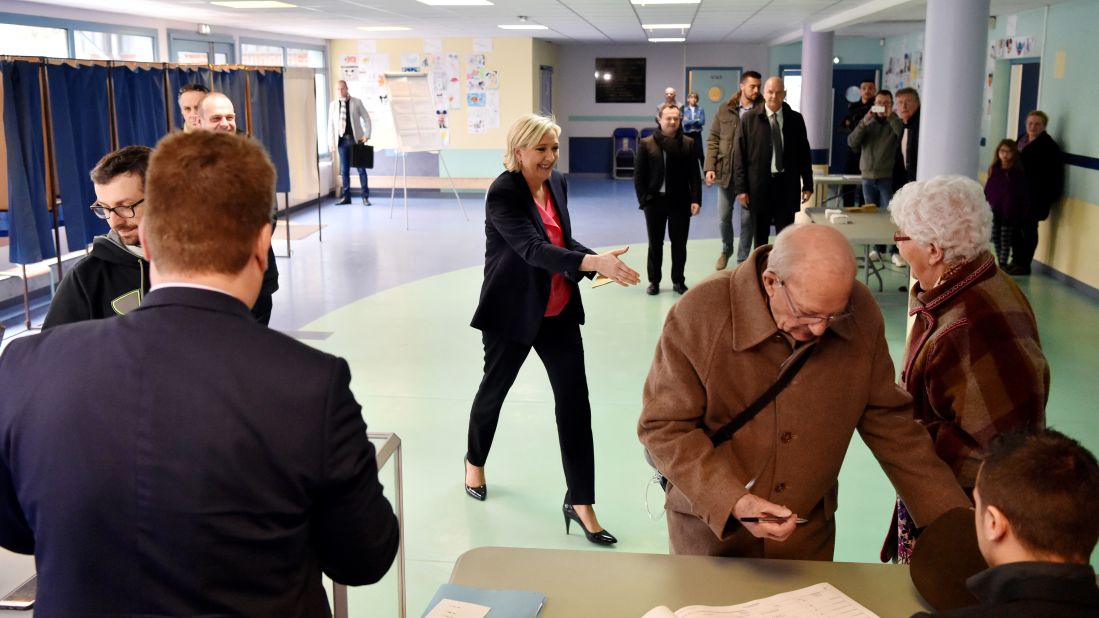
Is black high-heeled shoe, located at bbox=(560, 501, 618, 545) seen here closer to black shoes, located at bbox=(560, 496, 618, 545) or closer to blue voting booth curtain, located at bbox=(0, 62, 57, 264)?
black shoes, located at bbox=(560, 496, 618, 545)

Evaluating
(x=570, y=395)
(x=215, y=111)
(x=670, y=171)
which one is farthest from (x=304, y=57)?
(x=570, y=395)

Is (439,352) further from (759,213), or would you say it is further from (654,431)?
(654,431)

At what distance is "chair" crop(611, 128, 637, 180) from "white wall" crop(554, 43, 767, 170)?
14.3 inches

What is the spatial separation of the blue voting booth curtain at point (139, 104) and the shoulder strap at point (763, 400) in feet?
20.8

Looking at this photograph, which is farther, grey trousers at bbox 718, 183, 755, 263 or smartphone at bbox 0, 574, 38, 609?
grey trousers at bbox 718, 183, 755, 263

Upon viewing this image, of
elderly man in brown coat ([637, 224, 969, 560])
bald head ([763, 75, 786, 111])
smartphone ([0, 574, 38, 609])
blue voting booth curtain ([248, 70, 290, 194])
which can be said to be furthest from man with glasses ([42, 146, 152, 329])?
blue voting booth curtain ([248, 70, 290, 194])

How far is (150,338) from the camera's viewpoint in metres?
1.28

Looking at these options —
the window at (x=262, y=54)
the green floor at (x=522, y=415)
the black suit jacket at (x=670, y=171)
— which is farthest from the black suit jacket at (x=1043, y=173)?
the window at (x=262, y=54)

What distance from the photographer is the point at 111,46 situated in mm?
10500

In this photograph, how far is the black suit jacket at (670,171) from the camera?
803 centimetres

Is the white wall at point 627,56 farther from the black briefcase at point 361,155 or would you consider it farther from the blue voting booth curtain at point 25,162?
the blue voting booth curtain at point 25,162

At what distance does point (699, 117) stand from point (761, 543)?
549 inches

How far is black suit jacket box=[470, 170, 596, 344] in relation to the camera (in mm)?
3682

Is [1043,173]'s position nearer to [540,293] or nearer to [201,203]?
[540,293]
